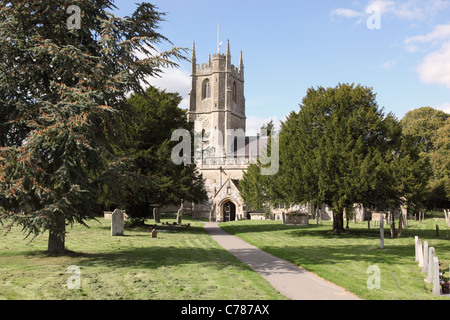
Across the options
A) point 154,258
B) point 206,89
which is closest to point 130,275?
point 154,258

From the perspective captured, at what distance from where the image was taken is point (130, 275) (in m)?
9.82

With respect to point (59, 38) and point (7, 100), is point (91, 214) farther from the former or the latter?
point (59, 38)

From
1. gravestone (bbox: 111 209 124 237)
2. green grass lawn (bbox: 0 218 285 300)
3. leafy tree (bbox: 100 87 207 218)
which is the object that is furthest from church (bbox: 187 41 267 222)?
green grass lawn (bbox: 0 218 285 300)

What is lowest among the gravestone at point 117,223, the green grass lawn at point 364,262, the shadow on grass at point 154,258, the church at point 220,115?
the green grass lawn at point 364,262

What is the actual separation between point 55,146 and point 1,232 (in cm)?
1265

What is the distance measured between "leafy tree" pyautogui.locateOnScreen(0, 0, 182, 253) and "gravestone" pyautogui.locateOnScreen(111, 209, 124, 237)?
7390mm

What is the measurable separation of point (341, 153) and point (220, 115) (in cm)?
4642

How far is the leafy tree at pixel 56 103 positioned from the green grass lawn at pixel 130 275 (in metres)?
1.21

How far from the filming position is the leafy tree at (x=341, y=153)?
2097 centimetres

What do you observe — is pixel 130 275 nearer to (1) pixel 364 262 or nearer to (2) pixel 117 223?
(1) pixel 364 262

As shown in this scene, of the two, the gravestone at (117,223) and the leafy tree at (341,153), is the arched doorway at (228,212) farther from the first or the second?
the gravestone at (117,223)

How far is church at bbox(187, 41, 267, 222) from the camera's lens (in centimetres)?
5478

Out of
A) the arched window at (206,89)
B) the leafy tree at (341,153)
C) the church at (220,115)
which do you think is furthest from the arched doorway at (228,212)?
the arched window at (206,89)

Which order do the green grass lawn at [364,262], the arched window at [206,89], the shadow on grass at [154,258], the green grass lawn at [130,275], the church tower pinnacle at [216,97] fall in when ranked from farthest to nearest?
the arched window at [206,89] < the church tower pinnacle at [216,97] < the shadow on grass at [154,258] < the green grass lawn at [364,262] < the green grass lawn at [130,275]
